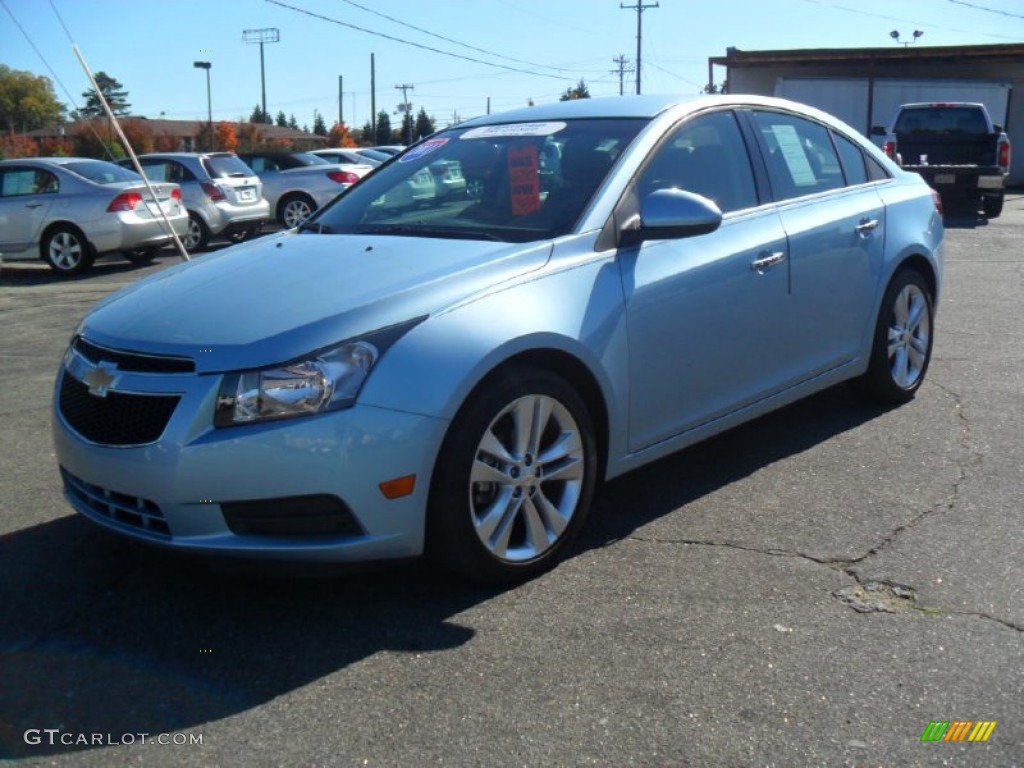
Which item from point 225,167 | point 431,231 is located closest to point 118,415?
point 431,231

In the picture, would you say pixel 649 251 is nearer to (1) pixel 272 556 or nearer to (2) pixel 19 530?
(1) pixel 272 556

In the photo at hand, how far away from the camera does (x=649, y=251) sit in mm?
4039

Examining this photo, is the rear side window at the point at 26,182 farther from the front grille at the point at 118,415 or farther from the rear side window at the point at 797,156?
the front grille at the point at 118,415

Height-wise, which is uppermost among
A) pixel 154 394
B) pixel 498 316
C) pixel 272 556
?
pixel 498 316

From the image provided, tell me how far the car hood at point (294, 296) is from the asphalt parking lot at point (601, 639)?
2.30 ft

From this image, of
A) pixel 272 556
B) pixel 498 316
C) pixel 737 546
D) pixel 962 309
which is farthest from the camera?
pixel 962 309

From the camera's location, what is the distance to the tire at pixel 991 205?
686 inches

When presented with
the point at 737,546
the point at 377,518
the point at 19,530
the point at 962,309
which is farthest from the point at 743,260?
the point at 962,309

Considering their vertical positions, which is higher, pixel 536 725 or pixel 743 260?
pixel 743 260

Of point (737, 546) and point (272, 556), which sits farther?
point (737, 546)

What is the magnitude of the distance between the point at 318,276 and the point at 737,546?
5.88 feet

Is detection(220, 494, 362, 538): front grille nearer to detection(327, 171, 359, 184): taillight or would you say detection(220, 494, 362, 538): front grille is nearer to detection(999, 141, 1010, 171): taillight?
detection(327, 171, 359, 184): taillight

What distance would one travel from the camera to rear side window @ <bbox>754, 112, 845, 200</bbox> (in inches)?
192

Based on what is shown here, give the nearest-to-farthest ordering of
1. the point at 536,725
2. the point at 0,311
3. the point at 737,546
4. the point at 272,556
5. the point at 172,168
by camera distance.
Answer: the point at 536,725
the point at 272,556
the point at 737,546
the point at 0,311
the point at 172,168
